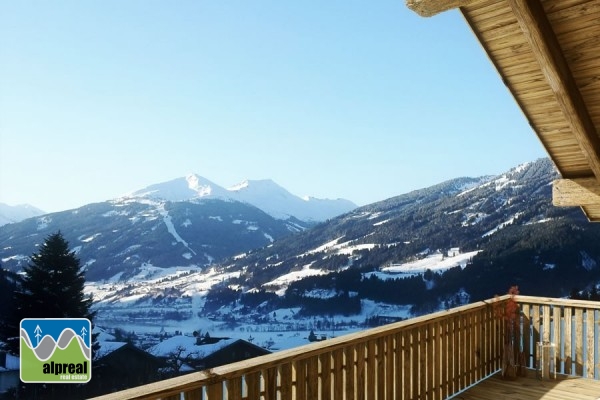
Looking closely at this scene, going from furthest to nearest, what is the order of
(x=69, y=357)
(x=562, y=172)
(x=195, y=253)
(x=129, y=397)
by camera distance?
1. (x=195, y=253)
2. (x=69, y=357)
3. (x=562, y=172)
4. (x=129, y=397)

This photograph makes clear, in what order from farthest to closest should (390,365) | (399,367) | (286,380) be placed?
1. (399,367)
2. (390,365)
3. (286,380)

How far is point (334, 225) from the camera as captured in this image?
559 feet

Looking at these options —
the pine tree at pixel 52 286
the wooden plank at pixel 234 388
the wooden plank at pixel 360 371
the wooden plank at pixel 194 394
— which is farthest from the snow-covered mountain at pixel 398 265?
the wooden plank at pixel 194 394

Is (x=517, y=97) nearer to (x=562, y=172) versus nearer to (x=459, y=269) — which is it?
(x=562, y=172)

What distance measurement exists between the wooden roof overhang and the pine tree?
49.0 m

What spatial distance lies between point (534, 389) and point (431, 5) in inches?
182

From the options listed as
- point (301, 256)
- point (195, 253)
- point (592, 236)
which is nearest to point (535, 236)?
point (592, 236)

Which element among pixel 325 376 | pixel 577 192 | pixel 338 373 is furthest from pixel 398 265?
pixel 325 376

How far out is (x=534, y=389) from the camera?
18.0 ft

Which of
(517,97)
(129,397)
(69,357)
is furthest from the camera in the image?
(69,357)

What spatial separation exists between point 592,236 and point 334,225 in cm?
8757

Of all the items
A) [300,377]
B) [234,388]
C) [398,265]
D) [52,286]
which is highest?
[234,388]

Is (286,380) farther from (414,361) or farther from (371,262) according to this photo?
(371,262)

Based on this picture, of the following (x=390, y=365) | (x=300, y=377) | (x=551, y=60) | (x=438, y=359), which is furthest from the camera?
(x=438, y=359)
